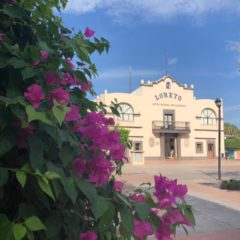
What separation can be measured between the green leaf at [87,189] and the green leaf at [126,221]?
207 mm

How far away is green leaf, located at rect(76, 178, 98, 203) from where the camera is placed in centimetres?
146

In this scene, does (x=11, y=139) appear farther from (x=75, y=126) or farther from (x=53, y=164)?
(x=75, y=126)

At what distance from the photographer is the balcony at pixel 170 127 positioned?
5925 centimetres

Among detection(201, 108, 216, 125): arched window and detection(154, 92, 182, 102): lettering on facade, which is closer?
detection(154, 92, 182, 102): lettering on facade

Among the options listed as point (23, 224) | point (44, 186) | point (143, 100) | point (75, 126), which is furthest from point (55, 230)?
point (143, 100)

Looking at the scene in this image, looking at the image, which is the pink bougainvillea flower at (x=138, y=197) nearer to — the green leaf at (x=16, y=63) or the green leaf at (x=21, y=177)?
the green leaf at (x=21, y=177)

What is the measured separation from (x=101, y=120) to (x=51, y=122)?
49cm

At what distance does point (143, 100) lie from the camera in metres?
59.0

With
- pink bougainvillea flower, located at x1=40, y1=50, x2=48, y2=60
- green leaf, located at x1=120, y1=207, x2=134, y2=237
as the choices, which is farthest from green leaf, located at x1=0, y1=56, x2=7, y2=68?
green leaf, located at x1=120, y1=207, x2=134, y2=237

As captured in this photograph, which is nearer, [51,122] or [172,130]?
[51,122]

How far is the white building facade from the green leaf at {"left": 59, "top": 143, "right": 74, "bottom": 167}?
55.1 meters

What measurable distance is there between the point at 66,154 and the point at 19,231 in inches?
12.6

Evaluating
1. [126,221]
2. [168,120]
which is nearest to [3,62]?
[126,221]

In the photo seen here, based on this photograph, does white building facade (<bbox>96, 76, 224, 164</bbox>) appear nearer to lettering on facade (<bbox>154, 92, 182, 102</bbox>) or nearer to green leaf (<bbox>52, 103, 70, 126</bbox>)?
lettering on facade (<bbox>154, 92, 182, 102</bbox>)
